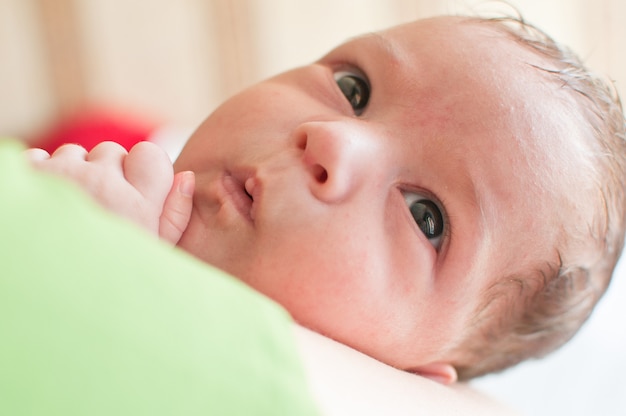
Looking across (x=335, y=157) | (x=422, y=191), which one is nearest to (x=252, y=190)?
(x=335, y=157)

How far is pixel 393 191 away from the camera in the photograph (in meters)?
0.91

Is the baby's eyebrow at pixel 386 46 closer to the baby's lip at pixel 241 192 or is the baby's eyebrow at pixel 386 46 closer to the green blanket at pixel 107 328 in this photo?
the baby's lip at pixel 241 192

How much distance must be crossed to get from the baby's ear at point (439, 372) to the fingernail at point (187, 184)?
0.42 metres

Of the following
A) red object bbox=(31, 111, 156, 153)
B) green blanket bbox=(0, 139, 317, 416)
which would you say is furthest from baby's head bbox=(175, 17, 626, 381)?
red object bbox=(31, 111, 156, 153)

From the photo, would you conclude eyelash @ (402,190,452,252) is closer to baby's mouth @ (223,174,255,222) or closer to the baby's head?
the baby's head

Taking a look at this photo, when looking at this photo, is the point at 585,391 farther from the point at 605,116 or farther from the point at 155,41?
the point at 155,41

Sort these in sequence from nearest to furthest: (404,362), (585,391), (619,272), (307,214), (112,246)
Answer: (112,246)
(307,214)
(404,362)
(585,391)
(619,272)

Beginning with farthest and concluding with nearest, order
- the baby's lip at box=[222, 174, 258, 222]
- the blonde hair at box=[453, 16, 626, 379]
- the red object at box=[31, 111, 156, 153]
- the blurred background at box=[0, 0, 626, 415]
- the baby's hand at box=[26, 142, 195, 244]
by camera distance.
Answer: the blurred background at box=[0, 0, 626, 415], the red object at box=[31, 111, 156, 153], the blonde hair at box=[453, 16, 626, 379], the baby's lip at box=[222, 174, 258, 222], the baby's hand at box=[26, 142, 195, 244]

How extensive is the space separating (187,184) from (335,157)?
17 centimetres

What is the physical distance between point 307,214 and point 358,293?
0.11 m

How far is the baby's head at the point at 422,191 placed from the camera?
2.78 ft

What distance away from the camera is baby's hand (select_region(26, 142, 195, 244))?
0.76 metres

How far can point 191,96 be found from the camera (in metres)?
2.54

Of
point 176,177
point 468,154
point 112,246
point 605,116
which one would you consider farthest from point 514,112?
point 112,246
